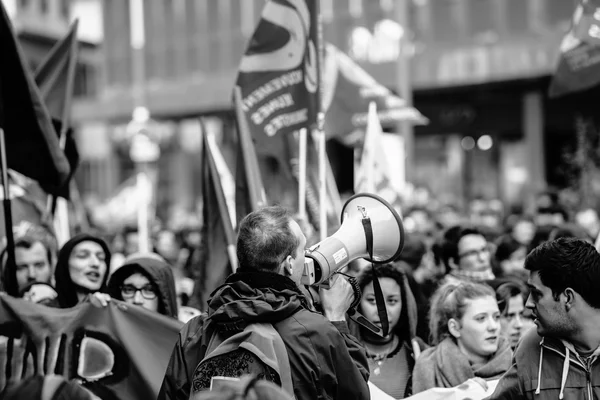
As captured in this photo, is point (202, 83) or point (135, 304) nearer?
point (135, 304)

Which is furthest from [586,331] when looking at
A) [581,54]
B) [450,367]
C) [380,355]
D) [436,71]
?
[436,71]

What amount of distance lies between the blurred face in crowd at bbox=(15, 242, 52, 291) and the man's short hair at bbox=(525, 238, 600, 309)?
158 inches

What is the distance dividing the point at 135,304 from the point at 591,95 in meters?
22.6

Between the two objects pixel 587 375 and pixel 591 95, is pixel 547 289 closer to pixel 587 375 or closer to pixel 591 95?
pixel 587 375

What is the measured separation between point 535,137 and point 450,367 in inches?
892

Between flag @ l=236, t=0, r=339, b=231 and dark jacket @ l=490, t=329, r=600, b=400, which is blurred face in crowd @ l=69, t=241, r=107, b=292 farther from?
dark jacket @ l=490, t=329, r=600, b=400

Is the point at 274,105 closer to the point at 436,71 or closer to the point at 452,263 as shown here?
the point at 452,263

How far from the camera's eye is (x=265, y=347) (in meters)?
3.33

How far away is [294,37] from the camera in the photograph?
6.90 metres

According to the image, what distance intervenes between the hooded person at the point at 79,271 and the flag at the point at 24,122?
2.07ft

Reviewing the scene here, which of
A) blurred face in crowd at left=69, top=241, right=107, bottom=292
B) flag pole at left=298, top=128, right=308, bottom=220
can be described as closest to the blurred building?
flag pole at left=298, top=128, right=308, bottom=220

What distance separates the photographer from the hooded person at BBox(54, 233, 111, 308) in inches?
220

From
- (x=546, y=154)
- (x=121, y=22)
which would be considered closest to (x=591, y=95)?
(x=546, y=154)

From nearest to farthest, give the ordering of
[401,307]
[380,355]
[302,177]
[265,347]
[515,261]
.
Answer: [265,347] < [380,355] < [401,307] < [302,177] < [515,261]
